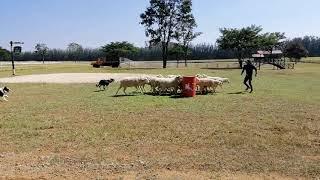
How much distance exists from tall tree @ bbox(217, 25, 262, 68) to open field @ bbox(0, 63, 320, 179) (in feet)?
184

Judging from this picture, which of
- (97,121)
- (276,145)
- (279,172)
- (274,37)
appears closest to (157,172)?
(279,172)

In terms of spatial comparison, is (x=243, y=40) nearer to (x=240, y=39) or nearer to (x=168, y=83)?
(x=240, y=39)

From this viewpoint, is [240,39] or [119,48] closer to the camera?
[240,39]

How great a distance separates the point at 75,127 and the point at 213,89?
12.2 meters

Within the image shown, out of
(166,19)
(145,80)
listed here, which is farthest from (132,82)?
(166,19)

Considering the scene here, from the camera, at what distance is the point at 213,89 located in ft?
85.1

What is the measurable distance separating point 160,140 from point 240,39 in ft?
212

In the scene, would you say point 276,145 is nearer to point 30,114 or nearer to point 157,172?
point 157,172

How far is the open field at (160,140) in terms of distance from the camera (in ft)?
34.2

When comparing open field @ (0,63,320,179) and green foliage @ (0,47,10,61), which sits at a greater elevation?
green foliage @ (0,47,10,61)

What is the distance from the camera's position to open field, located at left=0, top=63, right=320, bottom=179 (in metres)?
10.4

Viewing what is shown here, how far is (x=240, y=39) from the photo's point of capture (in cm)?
7594

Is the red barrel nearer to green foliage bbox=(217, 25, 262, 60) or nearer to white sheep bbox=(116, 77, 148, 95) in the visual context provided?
white sheep bbox=(116, 77, 148, 95)

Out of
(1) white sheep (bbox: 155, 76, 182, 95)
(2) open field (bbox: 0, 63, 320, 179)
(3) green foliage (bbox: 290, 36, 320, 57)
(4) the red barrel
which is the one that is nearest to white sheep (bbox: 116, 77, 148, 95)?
(1) white sheep (bbox: 155, 76, 182, 95)
